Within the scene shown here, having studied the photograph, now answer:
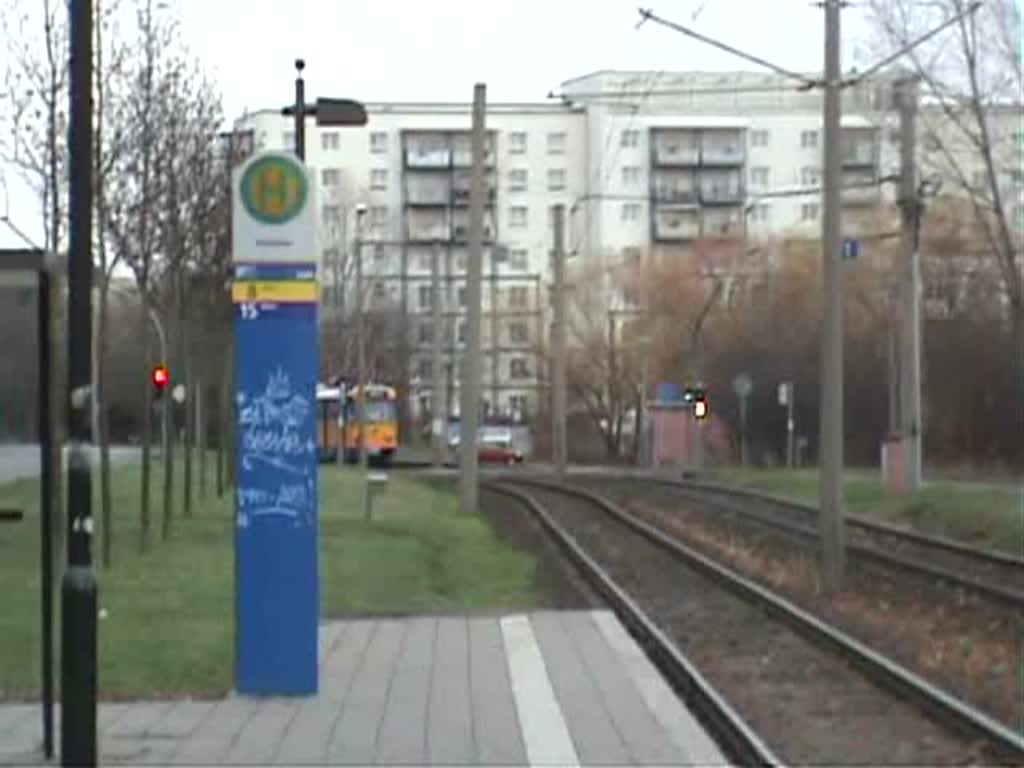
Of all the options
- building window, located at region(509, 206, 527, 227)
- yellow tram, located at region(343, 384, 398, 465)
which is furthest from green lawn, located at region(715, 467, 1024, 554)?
building window, located at region(509, 206, 527, 227)

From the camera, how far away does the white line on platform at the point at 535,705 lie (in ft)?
39.9

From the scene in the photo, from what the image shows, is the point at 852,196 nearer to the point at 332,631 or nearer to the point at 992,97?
the point at 992,97

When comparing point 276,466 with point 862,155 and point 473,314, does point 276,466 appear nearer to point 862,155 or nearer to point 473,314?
point 473,314

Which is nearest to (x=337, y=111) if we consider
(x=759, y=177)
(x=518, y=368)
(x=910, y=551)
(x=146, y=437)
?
(x=146, y=437)

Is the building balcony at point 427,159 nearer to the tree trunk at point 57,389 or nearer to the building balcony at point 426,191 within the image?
the building balcony at point 426,191

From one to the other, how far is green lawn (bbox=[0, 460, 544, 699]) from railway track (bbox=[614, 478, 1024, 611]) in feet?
17.1

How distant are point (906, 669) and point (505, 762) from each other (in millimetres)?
6505

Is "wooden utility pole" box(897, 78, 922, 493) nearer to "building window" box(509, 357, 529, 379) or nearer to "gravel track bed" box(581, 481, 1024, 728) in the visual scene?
"gravel track bed" box(581, 481, 1024, 728)

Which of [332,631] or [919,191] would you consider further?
[919,191]

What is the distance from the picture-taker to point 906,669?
17.5 meters

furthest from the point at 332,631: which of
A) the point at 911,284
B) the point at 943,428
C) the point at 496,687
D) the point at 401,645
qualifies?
the point at 943,428

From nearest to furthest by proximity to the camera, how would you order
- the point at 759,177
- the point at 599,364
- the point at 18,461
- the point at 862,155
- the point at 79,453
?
the point at 79,453, the point at 18,461, the point at 862,155, the point at 599,364, the point at 759,177

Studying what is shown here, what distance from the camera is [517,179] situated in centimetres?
13262

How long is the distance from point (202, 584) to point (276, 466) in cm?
947
